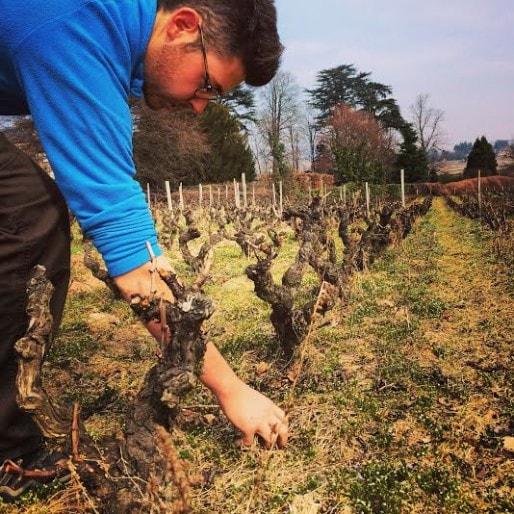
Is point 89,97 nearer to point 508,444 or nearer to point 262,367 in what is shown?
point 508,444

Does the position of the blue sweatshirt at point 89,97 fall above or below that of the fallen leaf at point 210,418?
above

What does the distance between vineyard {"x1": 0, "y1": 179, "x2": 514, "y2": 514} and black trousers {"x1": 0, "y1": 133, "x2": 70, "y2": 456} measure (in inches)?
12.2

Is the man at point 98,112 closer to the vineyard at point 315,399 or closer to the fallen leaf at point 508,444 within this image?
the vineyard at point 315,399

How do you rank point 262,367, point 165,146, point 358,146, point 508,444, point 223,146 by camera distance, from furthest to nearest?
point 223,146 < point 358,146 < point 165,146 < point 262,367 < point 508,444

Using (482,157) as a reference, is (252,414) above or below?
below

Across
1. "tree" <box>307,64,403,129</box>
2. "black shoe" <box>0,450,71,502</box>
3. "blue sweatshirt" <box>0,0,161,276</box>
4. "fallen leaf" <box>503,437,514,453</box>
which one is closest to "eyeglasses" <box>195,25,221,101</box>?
"blue sweatshirt" <box>0,0,161,276</box>

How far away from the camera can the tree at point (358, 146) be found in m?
39.0

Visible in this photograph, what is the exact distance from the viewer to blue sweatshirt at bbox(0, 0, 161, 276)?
1440 mm

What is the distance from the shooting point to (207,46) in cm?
173

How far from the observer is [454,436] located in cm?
277

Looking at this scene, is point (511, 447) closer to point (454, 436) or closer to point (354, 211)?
point (454, 436)

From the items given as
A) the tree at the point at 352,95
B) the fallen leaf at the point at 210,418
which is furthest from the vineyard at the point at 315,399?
the tree at the point at 352,95

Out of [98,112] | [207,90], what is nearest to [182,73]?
[207,90]

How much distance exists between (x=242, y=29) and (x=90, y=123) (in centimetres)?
66
